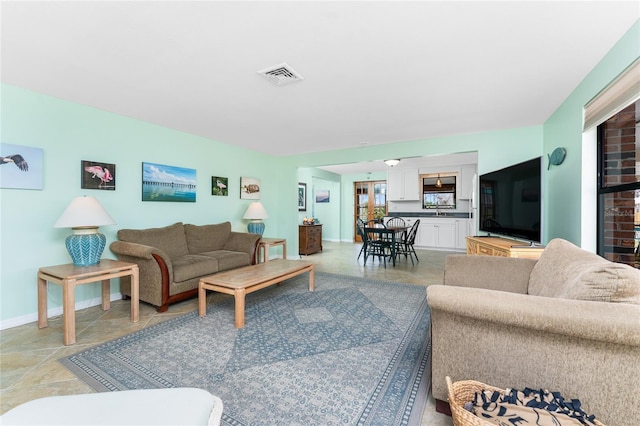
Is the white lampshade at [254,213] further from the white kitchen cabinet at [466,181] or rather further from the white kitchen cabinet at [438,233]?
the white kitchen cabinet at [466,181]

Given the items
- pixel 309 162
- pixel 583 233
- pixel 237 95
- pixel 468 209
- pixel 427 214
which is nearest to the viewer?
pixel 583 233

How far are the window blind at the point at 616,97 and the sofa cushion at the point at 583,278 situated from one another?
1068mm

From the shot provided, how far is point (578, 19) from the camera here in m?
1.63

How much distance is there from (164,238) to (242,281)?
5.09ft

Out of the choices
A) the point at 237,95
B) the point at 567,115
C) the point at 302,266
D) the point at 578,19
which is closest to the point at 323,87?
the point at 237,95

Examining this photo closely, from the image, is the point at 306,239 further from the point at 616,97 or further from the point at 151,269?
the point at 616,97

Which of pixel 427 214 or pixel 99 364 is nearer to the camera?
pixel 99 364

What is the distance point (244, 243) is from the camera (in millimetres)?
4043

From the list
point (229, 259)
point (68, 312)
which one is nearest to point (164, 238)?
point (229, 259)

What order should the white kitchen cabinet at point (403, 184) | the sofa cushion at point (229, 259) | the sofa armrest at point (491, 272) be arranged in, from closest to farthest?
the sofa armrest at point (491, 272) → the sofa cushion at point (229, 259) → the white kitchen cabinet at point (403, 184)

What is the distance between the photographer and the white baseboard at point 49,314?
246cm

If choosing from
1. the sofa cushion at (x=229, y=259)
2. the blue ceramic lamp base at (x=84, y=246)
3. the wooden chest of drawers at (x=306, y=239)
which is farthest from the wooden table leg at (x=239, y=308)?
the wooden chest of drawers at (x=306, y=239)

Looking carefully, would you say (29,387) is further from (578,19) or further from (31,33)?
(578,19)

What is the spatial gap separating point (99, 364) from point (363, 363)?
6.01 feet
